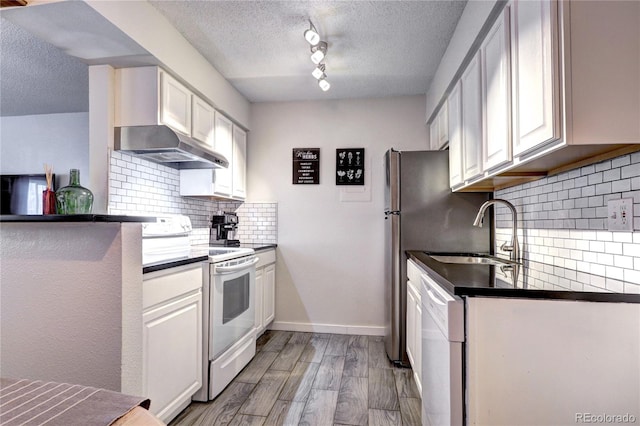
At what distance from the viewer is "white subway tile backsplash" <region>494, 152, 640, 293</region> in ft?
3.73

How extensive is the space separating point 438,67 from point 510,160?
1.64 metres

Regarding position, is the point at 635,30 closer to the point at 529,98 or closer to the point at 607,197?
the point at 529,98

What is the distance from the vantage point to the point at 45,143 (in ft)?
12.5

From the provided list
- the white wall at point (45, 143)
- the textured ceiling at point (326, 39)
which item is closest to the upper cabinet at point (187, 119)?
the textured ceiling at point (326, 39)

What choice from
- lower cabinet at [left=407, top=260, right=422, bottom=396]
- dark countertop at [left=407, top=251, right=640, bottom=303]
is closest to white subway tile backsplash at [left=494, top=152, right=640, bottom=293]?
dark countertop at [left=407, top=251, right=640, bottom=303]

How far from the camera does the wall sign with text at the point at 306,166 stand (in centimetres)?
348

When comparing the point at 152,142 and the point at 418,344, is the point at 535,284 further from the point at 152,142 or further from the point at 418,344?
the point at 152,142

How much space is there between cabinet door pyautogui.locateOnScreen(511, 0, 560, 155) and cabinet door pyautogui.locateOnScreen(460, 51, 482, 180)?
0.42 meters

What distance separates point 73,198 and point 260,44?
5.30 ft

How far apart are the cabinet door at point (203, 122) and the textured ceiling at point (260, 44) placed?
0.37 m

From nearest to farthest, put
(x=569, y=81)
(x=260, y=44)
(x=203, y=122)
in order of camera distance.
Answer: (x=569, y=81)
(x=260, y=44)
(x=203, y=122)

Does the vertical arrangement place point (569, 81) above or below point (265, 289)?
above

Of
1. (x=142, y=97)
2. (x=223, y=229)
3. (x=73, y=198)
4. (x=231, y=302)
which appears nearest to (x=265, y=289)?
(x=223, y=229)

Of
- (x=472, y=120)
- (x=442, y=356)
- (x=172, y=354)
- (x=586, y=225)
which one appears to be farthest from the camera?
(x=472, y=120)
